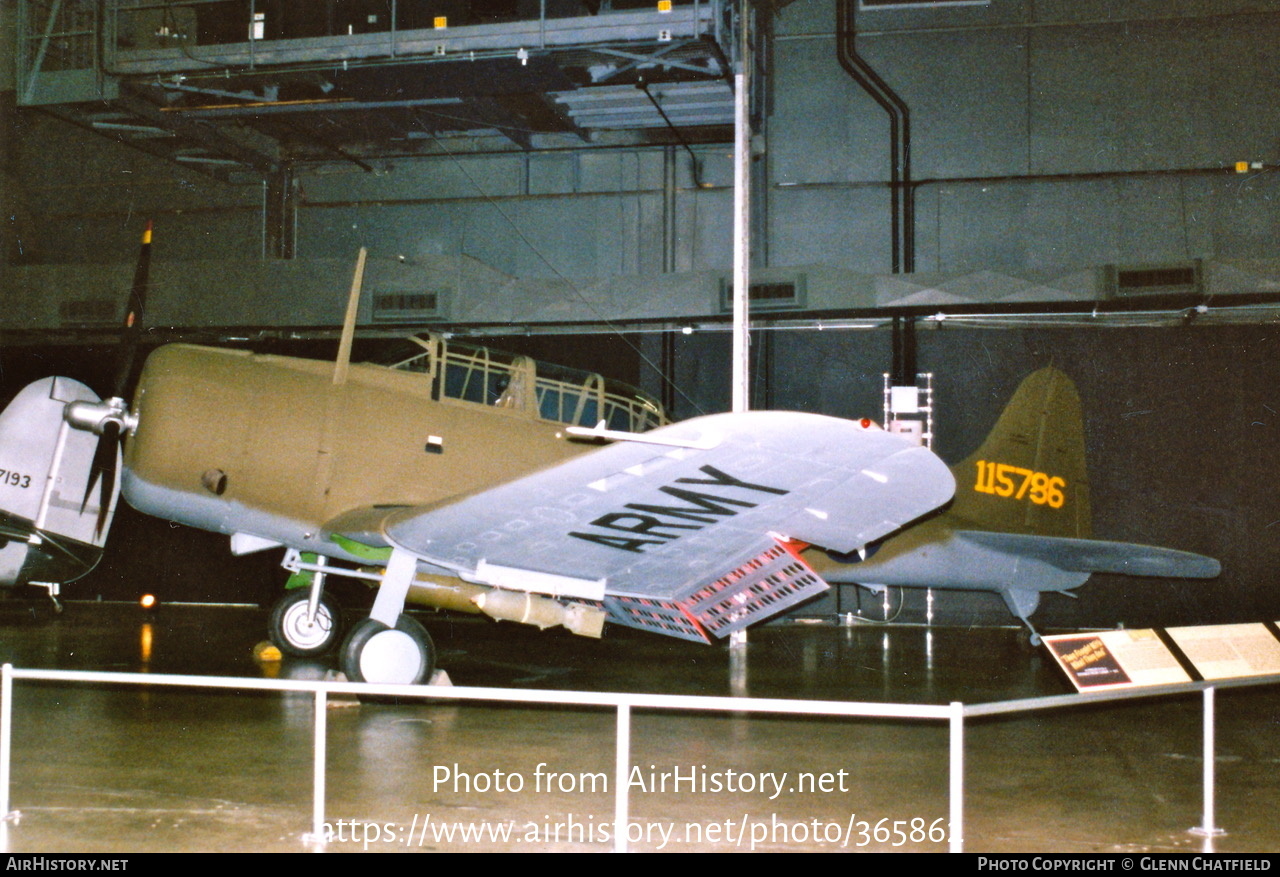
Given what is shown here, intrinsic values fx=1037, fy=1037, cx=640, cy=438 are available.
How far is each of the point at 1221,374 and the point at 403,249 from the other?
10166mm

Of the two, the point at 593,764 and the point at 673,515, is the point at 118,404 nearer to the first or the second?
the point at 673,515

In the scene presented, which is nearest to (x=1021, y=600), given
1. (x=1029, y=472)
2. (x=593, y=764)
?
(x=1029, y=472)

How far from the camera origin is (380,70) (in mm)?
10086

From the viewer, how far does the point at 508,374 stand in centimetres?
738

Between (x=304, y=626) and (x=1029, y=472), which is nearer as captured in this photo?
(x=304, y=626)

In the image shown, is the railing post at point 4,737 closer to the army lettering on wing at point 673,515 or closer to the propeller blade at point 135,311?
the army lettering on wing at point 673,515

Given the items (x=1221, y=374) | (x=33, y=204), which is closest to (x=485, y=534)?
(x=1221, y=374)

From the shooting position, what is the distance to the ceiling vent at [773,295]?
1224 centimetres

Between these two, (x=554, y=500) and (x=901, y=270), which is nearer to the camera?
(x=554, y=500)

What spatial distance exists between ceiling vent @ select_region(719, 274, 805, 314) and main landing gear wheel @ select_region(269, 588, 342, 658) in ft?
19.4

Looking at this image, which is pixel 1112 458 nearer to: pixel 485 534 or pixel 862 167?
pixel 862 167

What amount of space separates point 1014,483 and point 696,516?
5395mm

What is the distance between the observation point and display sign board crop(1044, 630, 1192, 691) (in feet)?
12.2

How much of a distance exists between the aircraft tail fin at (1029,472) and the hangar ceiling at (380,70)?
14.2 ft
